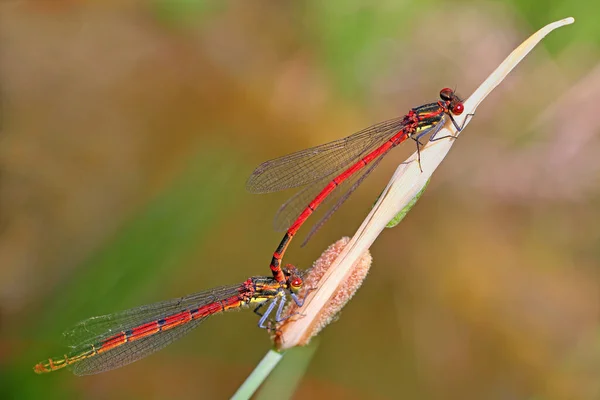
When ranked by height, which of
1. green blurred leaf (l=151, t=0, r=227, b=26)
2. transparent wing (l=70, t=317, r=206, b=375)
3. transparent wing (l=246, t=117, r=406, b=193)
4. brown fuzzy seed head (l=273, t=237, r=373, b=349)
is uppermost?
green blurred leaf (l=151, t=0, r=227, b=26)

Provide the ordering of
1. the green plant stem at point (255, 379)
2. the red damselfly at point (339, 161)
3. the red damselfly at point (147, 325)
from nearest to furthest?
the green plant stem at point (255, 379)
the red damselfly at point (147, 325)
the red damselfly at point (339, 161)

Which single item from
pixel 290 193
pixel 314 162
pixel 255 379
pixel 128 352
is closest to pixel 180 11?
pixel 290 193

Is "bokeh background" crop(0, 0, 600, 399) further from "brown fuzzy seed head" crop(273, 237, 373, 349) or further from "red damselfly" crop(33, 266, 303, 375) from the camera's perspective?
"brown fuzzy seed head" crop(273, 237, 373, 349)

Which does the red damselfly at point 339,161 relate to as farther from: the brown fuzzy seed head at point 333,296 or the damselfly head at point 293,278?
the brown fuzzy seed head at point 333,296

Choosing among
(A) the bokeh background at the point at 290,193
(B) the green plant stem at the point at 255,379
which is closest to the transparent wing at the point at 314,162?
(A) the bokeh background at the point at 290,193

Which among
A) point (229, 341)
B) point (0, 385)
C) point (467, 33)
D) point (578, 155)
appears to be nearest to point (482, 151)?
point (578, 155)

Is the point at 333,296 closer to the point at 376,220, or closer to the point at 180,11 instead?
the point at 376,220

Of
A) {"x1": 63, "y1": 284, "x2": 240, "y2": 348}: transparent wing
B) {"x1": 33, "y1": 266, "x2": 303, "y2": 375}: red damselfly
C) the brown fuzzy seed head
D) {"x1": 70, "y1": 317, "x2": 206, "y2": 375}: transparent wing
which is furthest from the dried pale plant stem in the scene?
{"x1": 70, "y1": 317, "x2": 206, "y2": 375}: transparent wing
